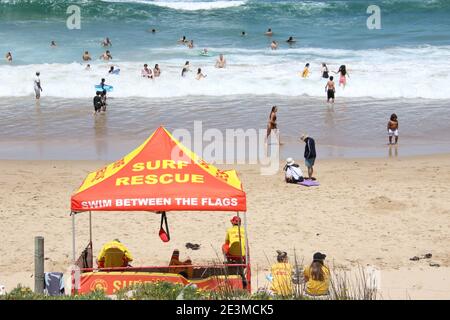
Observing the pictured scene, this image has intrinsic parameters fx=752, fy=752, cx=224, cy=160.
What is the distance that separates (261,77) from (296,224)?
593 inches

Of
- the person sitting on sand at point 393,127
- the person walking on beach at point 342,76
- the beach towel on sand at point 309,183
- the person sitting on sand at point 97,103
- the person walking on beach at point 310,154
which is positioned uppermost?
the person walking on beach at point 342,76

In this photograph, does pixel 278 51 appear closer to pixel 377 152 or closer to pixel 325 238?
pixel 377 152

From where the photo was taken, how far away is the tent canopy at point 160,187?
844cm

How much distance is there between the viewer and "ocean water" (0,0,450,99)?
25.4m

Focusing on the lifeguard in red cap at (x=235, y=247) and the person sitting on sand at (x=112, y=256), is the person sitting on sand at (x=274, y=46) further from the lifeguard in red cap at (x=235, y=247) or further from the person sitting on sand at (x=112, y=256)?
the person sitting on sand at (x=112, y=256)

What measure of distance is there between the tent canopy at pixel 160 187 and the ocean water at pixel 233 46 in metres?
15.7

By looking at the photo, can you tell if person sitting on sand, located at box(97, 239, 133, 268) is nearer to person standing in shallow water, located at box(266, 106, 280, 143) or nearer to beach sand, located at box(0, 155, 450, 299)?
beach sand, located at box(0, 155, 450, 299)

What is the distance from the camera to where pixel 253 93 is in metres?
24.9

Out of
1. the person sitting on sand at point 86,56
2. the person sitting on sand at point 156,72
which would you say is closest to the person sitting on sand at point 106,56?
the person sitting on sand at point 86,56

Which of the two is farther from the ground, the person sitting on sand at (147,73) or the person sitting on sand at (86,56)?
the person sitting on sand at (86,56)

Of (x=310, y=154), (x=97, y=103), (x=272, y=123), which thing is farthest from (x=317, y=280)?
(x=97, y=103)

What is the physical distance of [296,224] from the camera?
1231 centimetres
